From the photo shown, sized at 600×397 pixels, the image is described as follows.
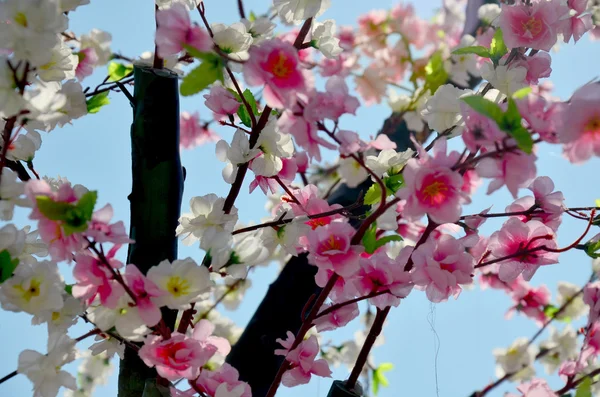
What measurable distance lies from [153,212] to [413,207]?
0.30m

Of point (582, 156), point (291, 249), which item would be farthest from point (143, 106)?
point (582, 156)

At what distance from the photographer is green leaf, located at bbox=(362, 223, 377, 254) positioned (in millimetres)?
484

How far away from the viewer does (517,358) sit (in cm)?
169

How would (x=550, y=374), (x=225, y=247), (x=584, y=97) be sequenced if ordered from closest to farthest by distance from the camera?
(x=584, y=97)
(x=225, y=247)
(x=550, y=374)

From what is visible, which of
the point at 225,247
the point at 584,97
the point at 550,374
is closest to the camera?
the point at 584,97

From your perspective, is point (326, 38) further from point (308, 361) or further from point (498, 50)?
point (308, 361)

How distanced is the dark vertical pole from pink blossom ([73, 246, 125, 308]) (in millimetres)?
138

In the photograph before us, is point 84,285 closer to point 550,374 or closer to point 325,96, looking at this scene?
point 325,96

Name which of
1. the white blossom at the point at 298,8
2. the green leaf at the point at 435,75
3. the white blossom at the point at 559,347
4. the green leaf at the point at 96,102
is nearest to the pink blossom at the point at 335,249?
the white blossom at the point at 298,8

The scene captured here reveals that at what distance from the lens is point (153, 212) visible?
0.59 m

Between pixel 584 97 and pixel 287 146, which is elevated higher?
pixel 287 146

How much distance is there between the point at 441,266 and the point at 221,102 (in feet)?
0.91

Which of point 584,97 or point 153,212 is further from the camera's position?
point 153,212

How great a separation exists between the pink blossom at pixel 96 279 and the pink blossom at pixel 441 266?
0.26 meters
